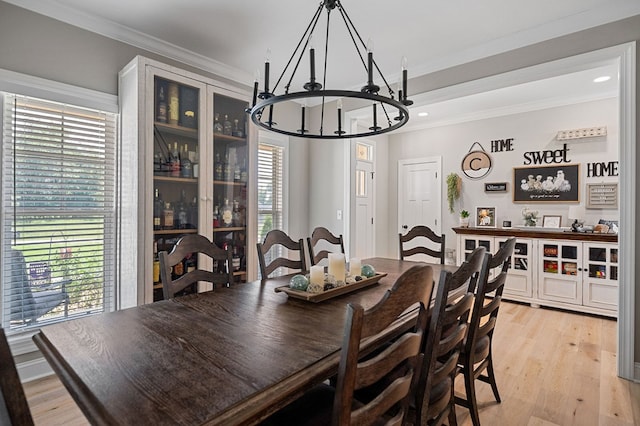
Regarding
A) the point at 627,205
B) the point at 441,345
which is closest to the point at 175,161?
the point at 441,345

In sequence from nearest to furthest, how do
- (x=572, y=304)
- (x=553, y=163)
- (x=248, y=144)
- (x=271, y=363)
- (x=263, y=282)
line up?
(x=271, y=363) < (x=263, y=282) < (x=248, y=144) < (x=572, y=304) < (x=553, y=163)

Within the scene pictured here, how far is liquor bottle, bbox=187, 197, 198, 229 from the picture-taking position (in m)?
2.79

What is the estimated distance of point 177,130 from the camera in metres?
2.72

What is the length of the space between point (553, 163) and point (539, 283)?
5.13 ft

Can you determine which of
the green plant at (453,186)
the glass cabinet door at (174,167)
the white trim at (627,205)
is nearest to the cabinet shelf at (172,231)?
the glass cabinet door at (174,167)

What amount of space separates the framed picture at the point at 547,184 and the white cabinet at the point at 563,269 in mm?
600

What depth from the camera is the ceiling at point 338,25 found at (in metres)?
2.35

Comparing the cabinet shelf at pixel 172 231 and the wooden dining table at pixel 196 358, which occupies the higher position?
the cabinet shelf at pixel 172 231

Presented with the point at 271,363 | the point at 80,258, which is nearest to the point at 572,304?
the point at 271,363

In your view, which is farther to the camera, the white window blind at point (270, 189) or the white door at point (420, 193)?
the white door at point (420, 193)

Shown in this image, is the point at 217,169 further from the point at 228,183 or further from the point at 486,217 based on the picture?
the point at 486,217

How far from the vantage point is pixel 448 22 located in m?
2.58

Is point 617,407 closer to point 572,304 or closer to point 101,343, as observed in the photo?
point 572,304

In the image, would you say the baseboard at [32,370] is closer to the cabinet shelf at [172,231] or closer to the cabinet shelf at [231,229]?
the cabinet shelf at [172,231]
